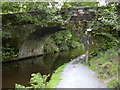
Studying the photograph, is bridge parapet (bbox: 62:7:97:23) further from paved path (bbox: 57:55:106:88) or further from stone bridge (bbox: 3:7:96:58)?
paved path (bbox: 57:55:106:88)

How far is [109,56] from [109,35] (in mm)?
1505

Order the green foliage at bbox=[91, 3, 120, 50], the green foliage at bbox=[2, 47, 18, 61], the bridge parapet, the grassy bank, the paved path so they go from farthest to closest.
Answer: the green foliage at bbox=[2, 47, 18, 61], the bridge parapet, the green foliage at bbox=[91, 3, 120, 50], the paved path, the grassy bank

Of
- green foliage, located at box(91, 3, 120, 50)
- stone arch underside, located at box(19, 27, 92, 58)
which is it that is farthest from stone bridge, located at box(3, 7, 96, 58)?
green foliage, located at box(91, 3, 120, 50)

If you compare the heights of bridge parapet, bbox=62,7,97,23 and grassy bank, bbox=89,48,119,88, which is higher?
bridge parapet, bbox=62,7,97,23

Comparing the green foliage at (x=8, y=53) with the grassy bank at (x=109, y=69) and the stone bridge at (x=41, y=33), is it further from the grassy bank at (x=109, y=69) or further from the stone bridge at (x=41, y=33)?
the grassy bank at (x=109, y=69)

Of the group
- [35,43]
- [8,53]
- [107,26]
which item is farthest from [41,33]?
[107,26]

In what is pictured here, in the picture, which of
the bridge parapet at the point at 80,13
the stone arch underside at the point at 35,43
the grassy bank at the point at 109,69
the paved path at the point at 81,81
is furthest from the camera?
the stone arch underside at the point at 35,43

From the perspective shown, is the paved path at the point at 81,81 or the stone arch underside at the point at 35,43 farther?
the stone arch underside at the point at 35,43

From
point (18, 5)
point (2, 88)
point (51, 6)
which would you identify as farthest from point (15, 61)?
point (2, 88)

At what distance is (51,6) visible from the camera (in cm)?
1348

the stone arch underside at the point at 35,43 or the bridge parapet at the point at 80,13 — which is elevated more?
the bridge parapet at the point at 80,13

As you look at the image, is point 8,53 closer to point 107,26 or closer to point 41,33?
point 41,33

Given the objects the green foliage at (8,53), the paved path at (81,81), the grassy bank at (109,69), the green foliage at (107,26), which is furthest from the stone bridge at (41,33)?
the paved path at (81,81)

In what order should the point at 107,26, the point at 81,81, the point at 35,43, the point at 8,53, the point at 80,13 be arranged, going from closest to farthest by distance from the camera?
the point at 81,81 → the point at 107,26 → the point at 80,13 → the point at 8,53 → the point at 35,43
